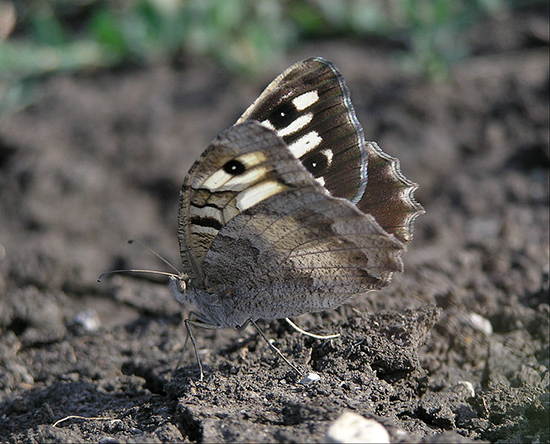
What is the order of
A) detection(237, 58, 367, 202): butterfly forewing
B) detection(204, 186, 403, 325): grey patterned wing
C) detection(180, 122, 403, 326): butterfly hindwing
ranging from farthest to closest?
detection(237, 58, 367, 202): butterfly forewing < detection(204, 186, 403, 325): grey patterned wing < detection(180, 122, 403, 326): butterfly hindwing

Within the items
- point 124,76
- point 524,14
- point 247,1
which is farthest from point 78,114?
point 524,14

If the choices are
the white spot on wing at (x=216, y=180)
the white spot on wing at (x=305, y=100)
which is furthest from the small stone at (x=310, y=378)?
the white spot on wing at (x=305, y=100)

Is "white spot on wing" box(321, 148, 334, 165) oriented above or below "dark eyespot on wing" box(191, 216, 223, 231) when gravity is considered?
above

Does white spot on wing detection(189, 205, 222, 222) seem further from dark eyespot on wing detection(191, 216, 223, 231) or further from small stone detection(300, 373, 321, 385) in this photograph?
small stone detection(300, 373, 321, 385)

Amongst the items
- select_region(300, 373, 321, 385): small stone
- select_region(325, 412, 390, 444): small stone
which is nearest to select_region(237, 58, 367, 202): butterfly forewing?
select_region(300, 373, 321, 385): small stone

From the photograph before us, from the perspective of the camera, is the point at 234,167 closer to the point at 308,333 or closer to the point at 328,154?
the point at 328,154

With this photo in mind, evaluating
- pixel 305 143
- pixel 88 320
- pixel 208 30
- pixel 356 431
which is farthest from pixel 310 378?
pixel 208 30

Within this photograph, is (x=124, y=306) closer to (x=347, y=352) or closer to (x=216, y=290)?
(x=216, y=290)
